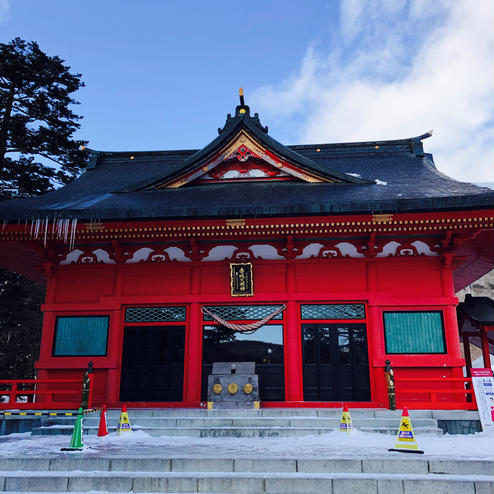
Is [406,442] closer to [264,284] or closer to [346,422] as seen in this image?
[346,422]

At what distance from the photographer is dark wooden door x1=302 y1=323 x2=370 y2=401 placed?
420 inches

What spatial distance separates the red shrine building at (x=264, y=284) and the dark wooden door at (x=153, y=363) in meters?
0.04

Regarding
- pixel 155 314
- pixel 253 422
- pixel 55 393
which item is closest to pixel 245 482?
pixel 253 422

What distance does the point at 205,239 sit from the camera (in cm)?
1148

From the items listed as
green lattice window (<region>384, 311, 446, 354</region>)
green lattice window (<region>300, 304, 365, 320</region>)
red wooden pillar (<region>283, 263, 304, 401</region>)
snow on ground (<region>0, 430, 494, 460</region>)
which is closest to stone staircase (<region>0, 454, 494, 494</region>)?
snow on ground (<region>0, 430, 494, 460</region>)

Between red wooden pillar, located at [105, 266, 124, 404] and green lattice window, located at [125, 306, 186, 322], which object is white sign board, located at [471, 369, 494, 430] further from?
red wooden pillar, located at [105, 266, 124, 404]

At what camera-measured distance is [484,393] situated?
896cm

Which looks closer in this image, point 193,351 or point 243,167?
point 193,351

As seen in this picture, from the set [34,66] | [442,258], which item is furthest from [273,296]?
[34,66]

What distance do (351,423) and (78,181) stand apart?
42.2 ft

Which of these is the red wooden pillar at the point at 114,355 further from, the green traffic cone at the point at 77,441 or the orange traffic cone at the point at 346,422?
the orange traffic cone at the point at 346,422

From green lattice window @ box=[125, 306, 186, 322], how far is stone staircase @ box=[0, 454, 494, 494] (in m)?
5.72

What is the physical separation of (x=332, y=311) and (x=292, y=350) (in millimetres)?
1513

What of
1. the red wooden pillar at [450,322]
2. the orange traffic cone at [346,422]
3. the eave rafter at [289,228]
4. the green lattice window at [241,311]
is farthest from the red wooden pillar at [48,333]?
the red wooden pillar at [450,322]
